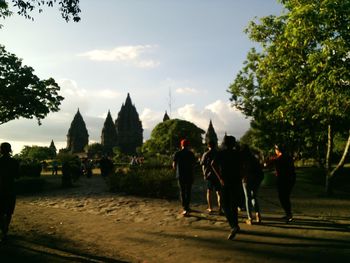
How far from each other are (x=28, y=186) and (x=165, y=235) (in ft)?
39.5

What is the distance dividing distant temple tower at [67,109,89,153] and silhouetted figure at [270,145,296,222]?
122946 mm

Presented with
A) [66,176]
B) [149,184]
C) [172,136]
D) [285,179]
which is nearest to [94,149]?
[172,136]

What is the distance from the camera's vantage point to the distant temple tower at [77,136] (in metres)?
127

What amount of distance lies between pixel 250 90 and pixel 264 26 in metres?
11.2

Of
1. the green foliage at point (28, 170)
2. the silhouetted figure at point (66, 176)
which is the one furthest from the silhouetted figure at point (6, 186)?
the green foliage at point (28, 170)

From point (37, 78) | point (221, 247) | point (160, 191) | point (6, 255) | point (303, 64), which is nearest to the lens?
point (6, 255)

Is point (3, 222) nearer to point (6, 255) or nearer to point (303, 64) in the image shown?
point (6, 255)

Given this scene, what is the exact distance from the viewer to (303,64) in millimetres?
16531

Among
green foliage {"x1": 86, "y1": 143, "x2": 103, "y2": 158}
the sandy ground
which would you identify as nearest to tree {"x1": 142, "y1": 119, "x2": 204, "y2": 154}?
green foliage {"x1": 86, "y1": 143, "x2": 103, "y2": 158}

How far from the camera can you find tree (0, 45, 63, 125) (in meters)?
35.6

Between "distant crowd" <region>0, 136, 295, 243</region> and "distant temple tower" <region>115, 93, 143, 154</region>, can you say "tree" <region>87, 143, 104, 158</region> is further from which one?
"distant crowd" <region>0, 136, 295, 243</region>

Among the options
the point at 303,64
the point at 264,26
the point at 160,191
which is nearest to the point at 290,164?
the point at 160,191

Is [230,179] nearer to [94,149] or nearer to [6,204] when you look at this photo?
[6,204]

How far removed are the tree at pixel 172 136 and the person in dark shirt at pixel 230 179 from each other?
237ft
